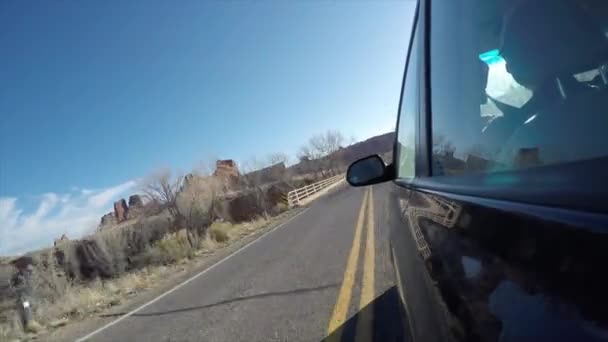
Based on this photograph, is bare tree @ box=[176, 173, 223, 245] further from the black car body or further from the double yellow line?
the black car body

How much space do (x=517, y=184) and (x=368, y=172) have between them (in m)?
2.15

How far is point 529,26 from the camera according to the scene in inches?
34.4

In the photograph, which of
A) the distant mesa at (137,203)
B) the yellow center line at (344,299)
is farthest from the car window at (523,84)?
the distant mesa at (137,203)

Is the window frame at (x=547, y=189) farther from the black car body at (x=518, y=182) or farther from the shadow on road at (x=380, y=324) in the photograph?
the shadow on road at (x=380, y=324)

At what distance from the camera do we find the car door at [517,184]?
50 centimetres

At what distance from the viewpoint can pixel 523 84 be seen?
3.05 ft

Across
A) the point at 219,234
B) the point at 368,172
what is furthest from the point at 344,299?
the point at 219,234

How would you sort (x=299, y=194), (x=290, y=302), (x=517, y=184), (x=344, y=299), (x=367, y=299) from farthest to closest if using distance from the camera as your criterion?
(x=299, y=194) < (x=290, y=302) < (x=344, y=299) < (x=367, y=299) < (x=517, y=184)

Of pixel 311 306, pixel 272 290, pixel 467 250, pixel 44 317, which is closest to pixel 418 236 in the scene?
pixel 467 250

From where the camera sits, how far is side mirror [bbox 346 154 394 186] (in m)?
2.84

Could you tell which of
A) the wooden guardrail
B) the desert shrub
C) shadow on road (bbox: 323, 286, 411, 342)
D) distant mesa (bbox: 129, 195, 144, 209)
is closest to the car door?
shadow on road (bbox: 323, 286, 411, 342)

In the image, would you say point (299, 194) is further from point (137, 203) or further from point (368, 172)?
point (137, 203)

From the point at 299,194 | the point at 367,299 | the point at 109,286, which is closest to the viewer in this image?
the point at 367,299

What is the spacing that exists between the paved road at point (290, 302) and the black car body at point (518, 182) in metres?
2.28
